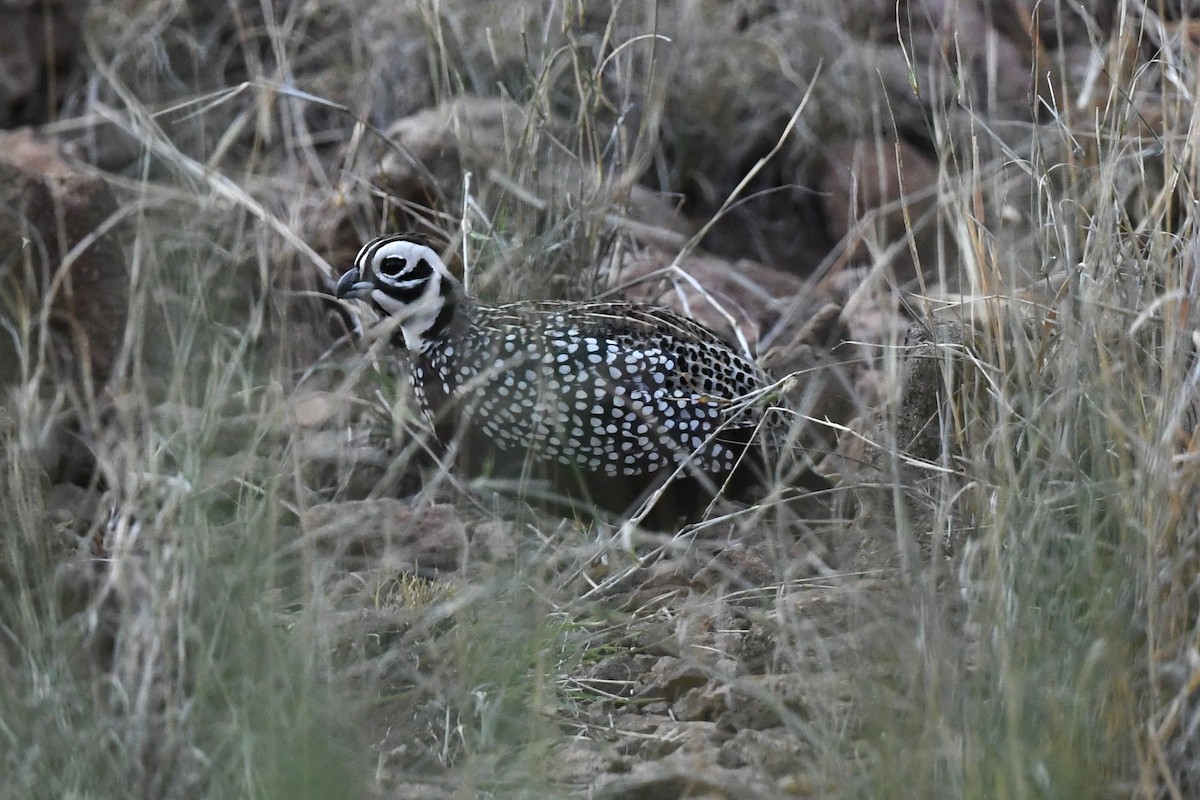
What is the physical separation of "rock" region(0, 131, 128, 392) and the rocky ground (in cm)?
2

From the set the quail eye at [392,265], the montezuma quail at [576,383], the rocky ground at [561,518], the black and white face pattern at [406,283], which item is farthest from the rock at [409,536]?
the quail eye at [392,265]

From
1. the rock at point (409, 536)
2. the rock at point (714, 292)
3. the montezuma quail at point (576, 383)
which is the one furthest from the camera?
the rock at point (714, 292)

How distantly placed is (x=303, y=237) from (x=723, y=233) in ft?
5.79

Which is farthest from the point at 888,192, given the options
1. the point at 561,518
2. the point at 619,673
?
the point at 619,673

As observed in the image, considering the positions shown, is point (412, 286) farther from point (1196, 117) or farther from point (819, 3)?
point (819, 3)

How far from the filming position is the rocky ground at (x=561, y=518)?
8.32 feet

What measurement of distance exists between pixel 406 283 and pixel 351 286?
145 millimetres

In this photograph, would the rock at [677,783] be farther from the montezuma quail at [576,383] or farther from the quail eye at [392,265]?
the quail eye at [392,265]

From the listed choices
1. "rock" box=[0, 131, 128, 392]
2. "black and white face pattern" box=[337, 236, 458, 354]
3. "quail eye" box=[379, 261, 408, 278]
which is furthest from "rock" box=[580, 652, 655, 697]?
"rock" box=[0, 131, 128, 392]

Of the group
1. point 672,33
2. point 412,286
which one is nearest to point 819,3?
point 672,33

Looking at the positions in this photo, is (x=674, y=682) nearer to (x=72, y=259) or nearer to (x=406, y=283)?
(x=406, y=283)

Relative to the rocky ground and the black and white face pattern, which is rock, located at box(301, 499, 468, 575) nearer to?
the rocky ground

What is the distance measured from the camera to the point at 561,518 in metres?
4.12

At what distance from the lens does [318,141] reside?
242 inches
